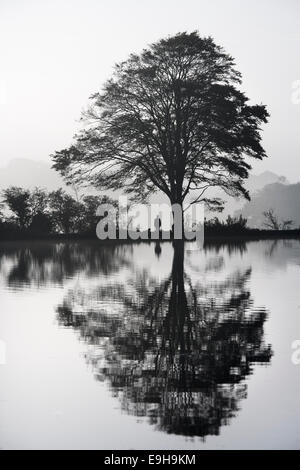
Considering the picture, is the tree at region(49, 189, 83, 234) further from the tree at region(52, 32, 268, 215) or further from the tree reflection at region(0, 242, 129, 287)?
the tree reflection at region(0, 242, 129, 287)

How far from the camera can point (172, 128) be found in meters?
35.3

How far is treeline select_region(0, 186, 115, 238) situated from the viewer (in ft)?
127

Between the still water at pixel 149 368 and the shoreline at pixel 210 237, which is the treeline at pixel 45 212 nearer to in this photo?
the shoreline at pixel 210 237

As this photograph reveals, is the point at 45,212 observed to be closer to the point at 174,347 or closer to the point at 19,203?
the point at 19,203

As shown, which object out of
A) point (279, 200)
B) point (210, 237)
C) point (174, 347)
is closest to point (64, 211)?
point (210, 237)

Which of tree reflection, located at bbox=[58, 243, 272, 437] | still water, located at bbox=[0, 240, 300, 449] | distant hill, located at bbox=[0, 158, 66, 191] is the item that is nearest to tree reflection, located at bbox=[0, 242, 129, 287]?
still water, located at bbox=[0, 240, 300, 449]

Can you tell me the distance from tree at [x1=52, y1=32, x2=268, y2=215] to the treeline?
480 centimetres

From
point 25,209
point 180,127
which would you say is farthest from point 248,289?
point 25,209

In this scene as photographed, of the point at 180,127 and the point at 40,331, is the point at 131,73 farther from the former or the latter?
the point at 40,331

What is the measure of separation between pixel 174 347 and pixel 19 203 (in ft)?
106

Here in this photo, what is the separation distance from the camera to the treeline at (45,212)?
1528 inches

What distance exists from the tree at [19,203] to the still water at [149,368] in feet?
86.2

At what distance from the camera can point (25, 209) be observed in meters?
39.3

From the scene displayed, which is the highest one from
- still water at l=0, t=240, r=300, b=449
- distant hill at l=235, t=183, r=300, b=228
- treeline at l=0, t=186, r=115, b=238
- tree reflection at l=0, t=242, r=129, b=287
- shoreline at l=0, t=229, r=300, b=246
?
distant hill at l=235, t=183, r=300, b=228
